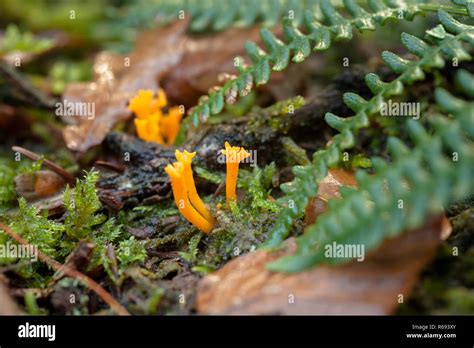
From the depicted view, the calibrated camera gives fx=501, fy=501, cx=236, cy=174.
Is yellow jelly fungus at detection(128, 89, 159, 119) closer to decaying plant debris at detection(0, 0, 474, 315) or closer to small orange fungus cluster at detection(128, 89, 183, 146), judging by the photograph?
small orange fungus cluster at detection(128, 89, 183, 146)

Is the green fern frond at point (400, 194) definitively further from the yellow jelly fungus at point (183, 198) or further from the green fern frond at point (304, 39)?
the green fern frond at point (304, 39)

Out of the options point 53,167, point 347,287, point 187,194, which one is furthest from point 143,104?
point 347,287

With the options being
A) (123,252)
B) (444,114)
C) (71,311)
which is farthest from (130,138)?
(444,114)

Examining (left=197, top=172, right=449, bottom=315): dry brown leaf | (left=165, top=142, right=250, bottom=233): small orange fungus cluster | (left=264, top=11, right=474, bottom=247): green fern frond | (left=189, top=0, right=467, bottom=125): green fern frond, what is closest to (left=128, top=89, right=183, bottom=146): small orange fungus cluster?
(left=189, top=0, right=467, bottom=125): green fern frond

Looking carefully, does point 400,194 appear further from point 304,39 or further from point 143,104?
point 143,104

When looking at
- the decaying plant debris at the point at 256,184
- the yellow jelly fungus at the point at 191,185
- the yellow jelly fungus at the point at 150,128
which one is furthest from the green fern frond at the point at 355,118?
the yellow jelly fungus at the point at 150,128

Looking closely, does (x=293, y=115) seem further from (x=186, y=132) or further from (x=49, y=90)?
(x=49, y=90)
